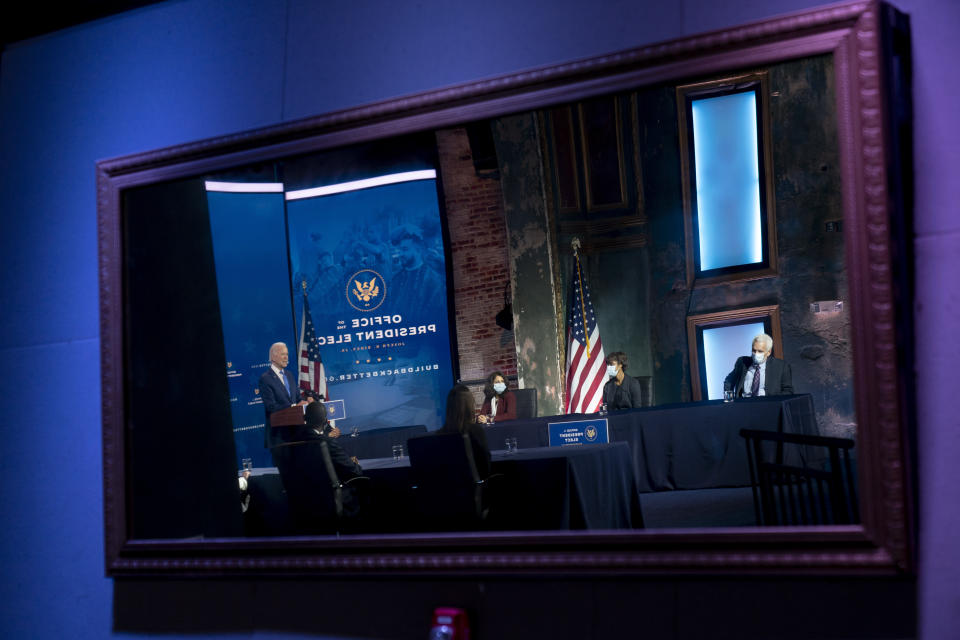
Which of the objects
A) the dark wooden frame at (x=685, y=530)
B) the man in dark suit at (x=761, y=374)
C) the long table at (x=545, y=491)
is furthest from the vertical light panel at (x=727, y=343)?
the long table at (x=545, y=491)

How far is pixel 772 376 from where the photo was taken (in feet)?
5.98

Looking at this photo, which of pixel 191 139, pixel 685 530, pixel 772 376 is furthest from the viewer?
pixel 191 139

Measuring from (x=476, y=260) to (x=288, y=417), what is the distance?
2.49 ft

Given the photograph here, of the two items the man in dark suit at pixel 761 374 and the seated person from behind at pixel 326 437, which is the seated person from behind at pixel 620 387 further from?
the seated person from behind at pixel 326 437

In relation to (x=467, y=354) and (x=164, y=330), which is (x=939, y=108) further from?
(x=164, y=330)

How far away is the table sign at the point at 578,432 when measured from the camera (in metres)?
2.04

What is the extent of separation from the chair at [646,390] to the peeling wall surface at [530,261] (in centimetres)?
21

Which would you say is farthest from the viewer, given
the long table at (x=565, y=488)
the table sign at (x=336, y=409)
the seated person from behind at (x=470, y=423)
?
the table sign at (x=336, y=409)

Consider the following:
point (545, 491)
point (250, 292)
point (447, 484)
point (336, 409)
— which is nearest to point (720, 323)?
point (545, 491)

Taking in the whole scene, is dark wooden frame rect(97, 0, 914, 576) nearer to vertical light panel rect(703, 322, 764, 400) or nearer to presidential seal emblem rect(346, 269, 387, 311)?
vertical light panel rect(703, 322, 764, 400)

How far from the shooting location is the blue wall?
6.33ft

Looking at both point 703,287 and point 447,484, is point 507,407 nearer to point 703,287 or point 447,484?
point 447,484

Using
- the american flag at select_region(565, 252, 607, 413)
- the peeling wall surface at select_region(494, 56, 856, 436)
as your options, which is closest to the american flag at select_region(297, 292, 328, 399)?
the peeling wall surface at select_region(494, 56, 856, 436)

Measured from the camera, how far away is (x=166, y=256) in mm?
2695
